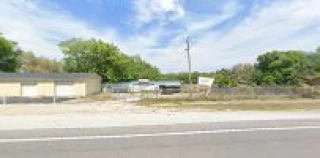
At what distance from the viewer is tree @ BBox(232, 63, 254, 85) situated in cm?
8014

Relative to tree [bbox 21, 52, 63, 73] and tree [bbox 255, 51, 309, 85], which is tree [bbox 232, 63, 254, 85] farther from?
tree [bbox 21, 52, 63, 73]

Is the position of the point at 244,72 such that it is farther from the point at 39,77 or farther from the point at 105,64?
the point at 39,77

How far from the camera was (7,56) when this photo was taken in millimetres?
63906

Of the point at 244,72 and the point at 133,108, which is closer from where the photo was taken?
the point at 133,108

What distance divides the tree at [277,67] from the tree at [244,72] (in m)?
1.54

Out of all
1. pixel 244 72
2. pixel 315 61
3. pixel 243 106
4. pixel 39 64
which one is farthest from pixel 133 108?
pixel 244 72

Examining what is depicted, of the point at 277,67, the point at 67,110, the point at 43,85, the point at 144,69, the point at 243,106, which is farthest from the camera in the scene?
the point at 144,69

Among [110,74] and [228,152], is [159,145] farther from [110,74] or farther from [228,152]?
[110,74]

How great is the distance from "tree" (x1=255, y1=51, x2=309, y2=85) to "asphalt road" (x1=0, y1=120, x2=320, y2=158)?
58.6m

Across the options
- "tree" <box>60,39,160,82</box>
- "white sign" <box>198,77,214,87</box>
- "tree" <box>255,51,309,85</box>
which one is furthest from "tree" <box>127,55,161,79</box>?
"white sign" <box>198,77,214,87</box>

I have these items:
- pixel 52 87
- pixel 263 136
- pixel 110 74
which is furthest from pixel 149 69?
pixel 263 136

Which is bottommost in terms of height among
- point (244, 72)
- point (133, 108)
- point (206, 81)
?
point (133, 108)

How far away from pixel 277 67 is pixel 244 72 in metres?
7.70

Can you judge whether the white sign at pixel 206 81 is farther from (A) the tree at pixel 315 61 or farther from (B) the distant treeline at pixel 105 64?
(A) the tree at pixel 315 61
